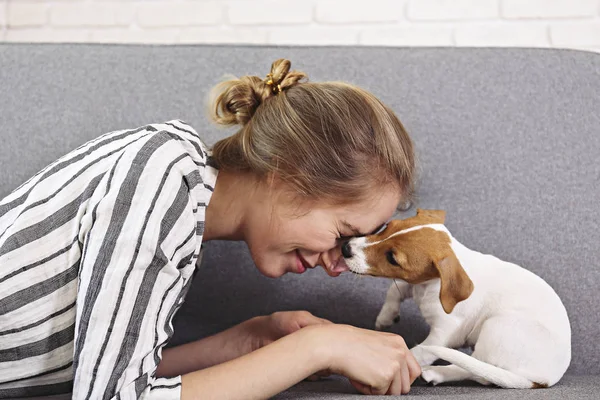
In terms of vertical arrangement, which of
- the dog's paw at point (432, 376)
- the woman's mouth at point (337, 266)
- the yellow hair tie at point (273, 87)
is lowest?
the dog's paw at point (432, 376)

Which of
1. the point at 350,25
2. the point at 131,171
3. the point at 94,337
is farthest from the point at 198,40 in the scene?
the point at 94,337

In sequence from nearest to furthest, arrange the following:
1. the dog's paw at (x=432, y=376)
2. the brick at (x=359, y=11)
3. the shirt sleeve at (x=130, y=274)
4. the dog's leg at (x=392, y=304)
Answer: the shirt sleeve at (x=130, y=274), the dog's paw at (x=432, y=376), the dog's leg at (x=392, y=304), the brick at (x=359, y=11)

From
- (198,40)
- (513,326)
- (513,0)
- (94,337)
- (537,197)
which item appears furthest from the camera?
(198,40)

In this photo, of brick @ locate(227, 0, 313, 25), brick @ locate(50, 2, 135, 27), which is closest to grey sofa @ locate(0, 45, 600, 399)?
brick @ locate(227, 0, 313, 25)

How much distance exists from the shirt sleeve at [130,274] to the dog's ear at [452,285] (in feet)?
1.27

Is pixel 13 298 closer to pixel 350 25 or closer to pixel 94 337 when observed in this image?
pixel 94 337

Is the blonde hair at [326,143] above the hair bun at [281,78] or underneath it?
underneath

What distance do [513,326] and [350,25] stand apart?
3.66 feet

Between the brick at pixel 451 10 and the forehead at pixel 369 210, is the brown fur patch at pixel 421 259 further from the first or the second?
the brick at pixel 451 10

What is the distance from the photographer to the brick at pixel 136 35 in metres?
2.04

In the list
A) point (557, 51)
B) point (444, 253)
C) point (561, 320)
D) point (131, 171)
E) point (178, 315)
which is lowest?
point (178, 315)

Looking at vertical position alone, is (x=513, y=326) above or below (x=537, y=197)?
below

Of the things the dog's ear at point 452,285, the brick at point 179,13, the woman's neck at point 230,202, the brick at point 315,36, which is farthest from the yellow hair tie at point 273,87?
the brick at point 179,13

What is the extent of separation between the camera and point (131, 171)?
0.91 metres
